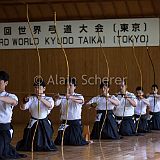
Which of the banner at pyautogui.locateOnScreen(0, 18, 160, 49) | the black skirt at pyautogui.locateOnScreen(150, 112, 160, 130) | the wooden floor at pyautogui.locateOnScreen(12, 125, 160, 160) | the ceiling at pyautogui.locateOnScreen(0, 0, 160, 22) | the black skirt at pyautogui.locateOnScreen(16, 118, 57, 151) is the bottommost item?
the wooden floor at pyautogui.locateOnScreen(12, 125, 160, 160)

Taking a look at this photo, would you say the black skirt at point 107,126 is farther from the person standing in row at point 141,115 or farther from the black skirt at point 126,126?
the person standing in row at point 141,115

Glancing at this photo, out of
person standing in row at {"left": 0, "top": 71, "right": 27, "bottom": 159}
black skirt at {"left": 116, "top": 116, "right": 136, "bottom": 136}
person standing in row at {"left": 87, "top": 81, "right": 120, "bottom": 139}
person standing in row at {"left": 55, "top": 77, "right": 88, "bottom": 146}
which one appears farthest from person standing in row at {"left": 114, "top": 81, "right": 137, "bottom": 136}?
person standing in row at {"left": 0, "top": 71, "right": 27, "bottom": 159}

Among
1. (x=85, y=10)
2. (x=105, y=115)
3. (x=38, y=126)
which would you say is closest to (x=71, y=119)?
(x=38, y=126)

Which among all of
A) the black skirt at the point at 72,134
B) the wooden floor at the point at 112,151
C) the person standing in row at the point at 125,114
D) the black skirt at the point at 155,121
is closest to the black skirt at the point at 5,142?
the wooden floor at the point at 112,151

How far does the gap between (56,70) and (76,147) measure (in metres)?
5.14

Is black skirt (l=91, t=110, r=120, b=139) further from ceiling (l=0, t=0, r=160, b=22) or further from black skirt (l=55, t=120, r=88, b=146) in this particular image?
ceiling (l=0, t=0, r=160, b=22)

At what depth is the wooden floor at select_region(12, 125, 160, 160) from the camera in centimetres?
612

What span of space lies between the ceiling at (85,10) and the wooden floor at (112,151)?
165 inches

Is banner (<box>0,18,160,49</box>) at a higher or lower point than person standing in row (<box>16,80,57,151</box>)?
higher

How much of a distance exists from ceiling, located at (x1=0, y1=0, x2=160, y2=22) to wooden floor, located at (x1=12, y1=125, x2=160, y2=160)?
4.18 metres

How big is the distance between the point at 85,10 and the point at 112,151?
5.76 meters

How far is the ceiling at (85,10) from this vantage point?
11.7 m

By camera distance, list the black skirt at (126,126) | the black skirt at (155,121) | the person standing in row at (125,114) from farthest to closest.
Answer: the black skirt at (155,121) < the black skirt at (126,126) < the person standing in row at (125,114)

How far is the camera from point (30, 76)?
482 inches
